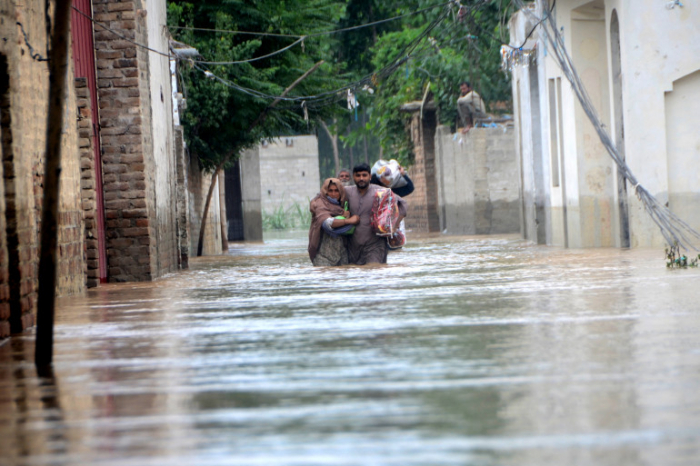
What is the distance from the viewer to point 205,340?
590 cm

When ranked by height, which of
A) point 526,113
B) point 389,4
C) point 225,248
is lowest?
point 225,248

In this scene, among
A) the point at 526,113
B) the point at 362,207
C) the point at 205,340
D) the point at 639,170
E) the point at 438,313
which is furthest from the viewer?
the point at 526,113

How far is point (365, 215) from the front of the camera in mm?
12797

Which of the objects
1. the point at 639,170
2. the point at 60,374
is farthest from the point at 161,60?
the point at 60,374

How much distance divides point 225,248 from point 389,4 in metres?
13.1

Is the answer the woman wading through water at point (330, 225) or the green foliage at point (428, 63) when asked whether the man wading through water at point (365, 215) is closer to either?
the woman wading through water at point (330, 225)

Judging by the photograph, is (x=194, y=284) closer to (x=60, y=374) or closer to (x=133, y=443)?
(x=60, y=374)

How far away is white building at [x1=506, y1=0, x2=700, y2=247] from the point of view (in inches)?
559

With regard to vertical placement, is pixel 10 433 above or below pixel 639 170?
below

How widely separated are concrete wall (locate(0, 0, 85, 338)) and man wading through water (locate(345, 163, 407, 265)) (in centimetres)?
471

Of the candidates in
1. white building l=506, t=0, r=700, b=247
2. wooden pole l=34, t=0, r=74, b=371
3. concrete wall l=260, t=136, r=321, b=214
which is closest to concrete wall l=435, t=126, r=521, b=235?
white building l=506, t=0, r=700, b=247

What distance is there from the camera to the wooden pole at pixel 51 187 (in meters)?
5.18

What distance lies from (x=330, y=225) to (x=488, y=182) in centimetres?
1233

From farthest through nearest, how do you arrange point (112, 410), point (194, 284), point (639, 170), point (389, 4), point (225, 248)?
point (389, 4)
point (225, 248)
point (639, 170)
point (194, 284)
point (112, 410)
